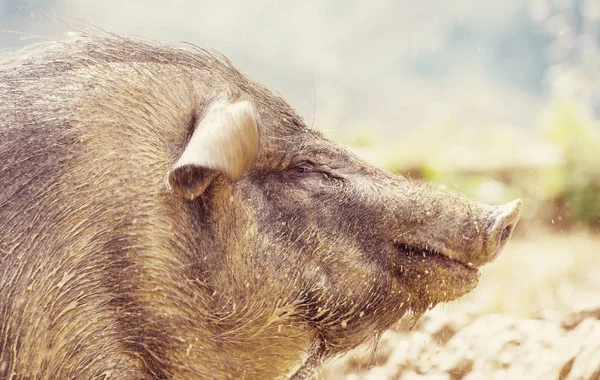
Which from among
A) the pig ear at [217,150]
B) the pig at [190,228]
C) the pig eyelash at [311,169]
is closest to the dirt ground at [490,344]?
the pig at [190,228]

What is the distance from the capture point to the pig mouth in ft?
8.52

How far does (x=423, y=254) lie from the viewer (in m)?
2.59

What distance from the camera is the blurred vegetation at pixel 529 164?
9578mm

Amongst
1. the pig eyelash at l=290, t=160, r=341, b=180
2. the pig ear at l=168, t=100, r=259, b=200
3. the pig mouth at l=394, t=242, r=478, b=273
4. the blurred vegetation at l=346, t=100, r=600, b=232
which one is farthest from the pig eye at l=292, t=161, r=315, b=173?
the blurred vegetation at l=346, t=100, r=600, b=232

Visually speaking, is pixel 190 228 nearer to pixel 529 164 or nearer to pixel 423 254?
pixel 423 254

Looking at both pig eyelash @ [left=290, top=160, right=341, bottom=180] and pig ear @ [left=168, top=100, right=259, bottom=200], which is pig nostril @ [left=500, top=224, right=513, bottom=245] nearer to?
pig eyelash @ [left=290, top=160, right=341, bottom=180]

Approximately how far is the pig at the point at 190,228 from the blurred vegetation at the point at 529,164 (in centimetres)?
630

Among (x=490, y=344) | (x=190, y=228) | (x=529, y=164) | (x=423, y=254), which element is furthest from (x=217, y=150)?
(x=529, y=164)

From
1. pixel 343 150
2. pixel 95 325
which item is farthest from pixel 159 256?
pixel 343 150

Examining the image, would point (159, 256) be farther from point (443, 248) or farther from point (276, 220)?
point (443, 248)

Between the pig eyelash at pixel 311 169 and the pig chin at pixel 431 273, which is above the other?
the pig eyelash at pixel 311 169

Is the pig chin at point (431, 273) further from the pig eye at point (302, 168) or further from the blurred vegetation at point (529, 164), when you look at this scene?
the blurred vegetation at point (529, 164)

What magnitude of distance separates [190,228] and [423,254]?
0.85 meters

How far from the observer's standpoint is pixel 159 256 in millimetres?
2301
